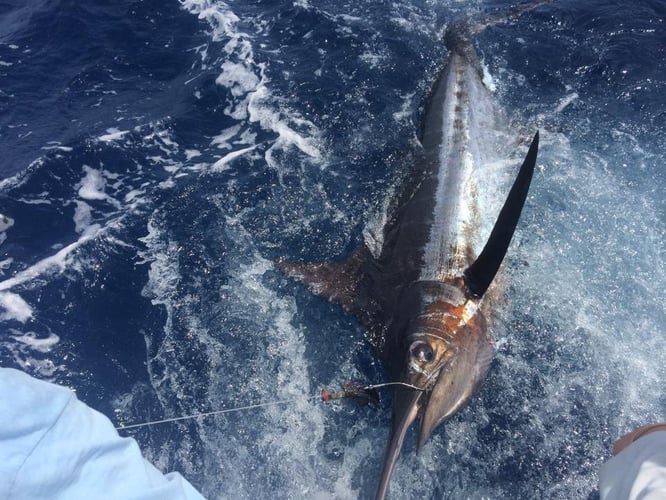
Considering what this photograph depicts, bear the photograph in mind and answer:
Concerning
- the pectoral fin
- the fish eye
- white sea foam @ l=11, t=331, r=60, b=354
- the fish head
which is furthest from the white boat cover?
white sea foam @ l=11, t=331, r=60, b=354

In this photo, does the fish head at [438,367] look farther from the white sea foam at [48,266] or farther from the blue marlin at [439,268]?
the white sea foam at [48,266]

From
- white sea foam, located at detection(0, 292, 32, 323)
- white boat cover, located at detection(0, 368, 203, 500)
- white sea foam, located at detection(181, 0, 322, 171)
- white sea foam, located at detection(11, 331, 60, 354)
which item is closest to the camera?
white boat cover, located at detection(0, 368, 203, 500)

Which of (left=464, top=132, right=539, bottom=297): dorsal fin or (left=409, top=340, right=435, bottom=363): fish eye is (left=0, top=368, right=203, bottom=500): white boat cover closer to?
(left=409, top=340, right=435, bottom=363): fish eye

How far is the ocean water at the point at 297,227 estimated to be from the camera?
3.37 metres

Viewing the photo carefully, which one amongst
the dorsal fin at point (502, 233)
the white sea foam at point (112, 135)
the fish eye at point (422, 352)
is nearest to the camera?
→ the dorsal fin at point (502, 233)

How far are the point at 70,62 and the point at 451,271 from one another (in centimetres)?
704

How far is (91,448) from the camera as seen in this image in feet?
5.07

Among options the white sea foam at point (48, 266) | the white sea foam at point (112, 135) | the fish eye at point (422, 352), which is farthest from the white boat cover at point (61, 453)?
the white sea foam at point (112, 135)

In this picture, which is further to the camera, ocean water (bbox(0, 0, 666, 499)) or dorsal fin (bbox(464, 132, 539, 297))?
ocean water (bbox(0, 0, 666, 499))

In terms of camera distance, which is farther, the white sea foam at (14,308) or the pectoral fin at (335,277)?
the white sea foam at (14,308)

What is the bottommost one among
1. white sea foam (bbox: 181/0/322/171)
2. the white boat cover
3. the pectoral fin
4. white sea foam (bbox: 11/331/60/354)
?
white sea foam (bbox: 11/331/60/354)

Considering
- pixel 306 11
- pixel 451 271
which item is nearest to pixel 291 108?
pixel 306 11

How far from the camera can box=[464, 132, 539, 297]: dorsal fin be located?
3.10 m

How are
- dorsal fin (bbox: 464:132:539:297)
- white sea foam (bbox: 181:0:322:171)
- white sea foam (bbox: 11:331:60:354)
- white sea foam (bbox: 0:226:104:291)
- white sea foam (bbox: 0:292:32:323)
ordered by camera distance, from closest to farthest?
1. dorsal fin (bbox: 464:132:539:297)
2. white sea foam (bbox: 11:331:60:354)
3. white sea foam (bbox: 0:292:32:323)
4. white sea foam (bbox: 0:226:104:291)
5. white sea foam (bbox: 181:0:322:171)
